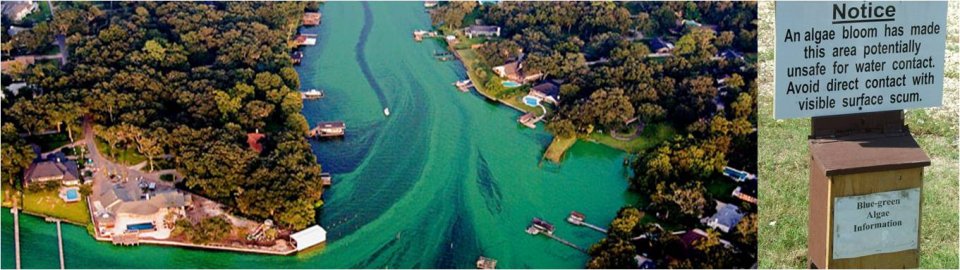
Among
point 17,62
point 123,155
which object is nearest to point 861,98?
point 123,155

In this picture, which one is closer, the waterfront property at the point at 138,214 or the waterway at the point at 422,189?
the waterway at the point at 422,189

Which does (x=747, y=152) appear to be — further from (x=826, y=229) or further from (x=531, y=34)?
(x=826, y=229)

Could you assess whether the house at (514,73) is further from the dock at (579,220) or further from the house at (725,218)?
the house at (725,218)

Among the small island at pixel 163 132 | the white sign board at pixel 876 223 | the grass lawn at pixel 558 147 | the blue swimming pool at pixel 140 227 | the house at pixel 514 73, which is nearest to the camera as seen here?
the white sign board at pixel 876 223

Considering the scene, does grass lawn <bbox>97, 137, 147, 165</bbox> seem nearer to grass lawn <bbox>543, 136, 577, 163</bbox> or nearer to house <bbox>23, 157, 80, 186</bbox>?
house <bbox>23, 157, 80, 186</bbox>

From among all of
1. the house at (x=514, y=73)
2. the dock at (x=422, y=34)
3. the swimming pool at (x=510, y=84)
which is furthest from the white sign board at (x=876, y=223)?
the dock at (x=422, y=34)

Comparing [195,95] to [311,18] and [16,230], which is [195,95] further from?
[311,18]

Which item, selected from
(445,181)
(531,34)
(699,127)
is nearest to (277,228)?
(445,181)

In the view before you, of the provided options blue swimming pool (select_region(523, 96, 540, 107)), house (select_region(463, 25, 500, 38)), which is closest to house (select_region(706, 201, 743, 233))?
blue swimming pool (select_region(523, 96, 540, 107))
